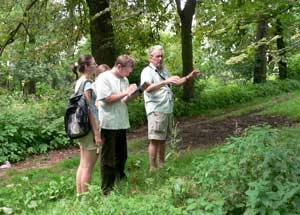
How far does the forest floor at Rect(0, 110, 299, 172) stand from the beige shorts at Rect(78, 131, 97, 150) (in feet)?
11.3

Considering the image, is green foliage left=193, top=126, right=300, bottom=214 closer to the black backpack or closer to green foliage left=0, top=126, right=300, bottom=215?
green foliage left=0, top=126, right=300, bottom=215

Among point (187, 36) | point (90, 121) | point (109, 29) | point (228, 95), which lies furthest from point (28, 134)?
point (228, 95)

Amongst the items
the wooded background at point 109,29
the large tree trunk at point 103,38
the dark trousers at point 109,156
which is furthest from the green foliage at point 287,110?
the dark trousers at point 109,156

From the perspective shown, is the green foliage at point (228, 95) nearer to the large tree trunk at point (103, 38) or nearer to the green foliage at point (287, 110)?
the green foliage at point (287, 110)

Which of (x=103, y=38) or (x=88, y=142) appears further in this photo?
(x=103, y=38)

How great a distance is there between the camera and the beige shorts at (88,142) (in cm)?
573

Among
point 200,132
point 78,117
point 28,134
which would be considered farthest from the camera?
point 200,132

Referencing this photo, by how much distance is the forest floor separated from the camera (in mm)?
9961

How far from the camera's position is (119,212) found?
456cm

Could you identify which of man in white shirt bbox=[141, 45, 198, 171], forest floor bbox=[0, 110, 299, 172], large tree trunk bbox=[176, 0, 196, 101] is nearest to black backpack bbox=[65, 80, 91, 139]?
man in white shirt bbox=[141, 45, 198, 171]

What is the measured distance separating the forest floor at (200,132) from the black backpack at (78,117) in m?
3.63

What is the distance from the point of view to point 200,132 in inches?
460

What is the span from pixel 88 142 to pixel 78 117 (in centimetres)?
35

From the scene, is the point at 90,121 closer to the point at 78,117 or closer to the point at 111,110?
the point at 78,117
